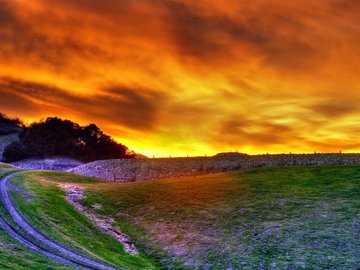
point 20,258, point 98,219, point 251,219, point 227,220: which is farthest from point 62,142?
point 20,258

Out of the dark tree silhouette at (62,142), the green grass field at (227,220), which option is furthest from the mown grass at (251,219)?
the dark tree silhouette at (62,142)

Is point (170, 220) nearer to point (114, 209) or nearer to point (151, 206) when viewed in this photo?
point (151, 206)

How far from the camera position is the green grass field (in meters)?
37.3

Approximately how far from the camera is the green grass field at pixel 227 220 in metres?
37.3

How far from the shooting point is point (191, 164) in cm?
10119

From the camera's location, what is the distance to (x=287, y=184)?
58500mm

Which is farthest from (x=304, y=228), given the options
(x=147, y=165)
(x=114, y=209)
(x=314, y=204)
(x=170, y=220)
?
(x=147, y=165)

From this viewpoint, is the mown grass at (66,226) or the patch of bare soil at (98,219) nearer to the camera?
the mown grass at (66,226)

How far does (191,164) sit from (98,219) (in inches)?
1957

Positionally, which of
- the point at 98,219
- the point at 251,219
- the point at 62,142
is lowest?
the point at 98,219

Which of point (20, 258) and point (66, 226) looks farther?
point (66, 226)

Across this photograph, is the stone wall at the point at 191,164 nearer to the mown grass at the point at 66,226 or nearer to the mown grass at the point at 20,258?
the mown grass at the point at 66,226

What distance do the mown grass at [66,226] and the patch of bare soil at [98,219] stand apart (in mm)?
939

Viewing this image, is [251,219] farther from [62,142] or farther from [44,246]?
[62,142]
